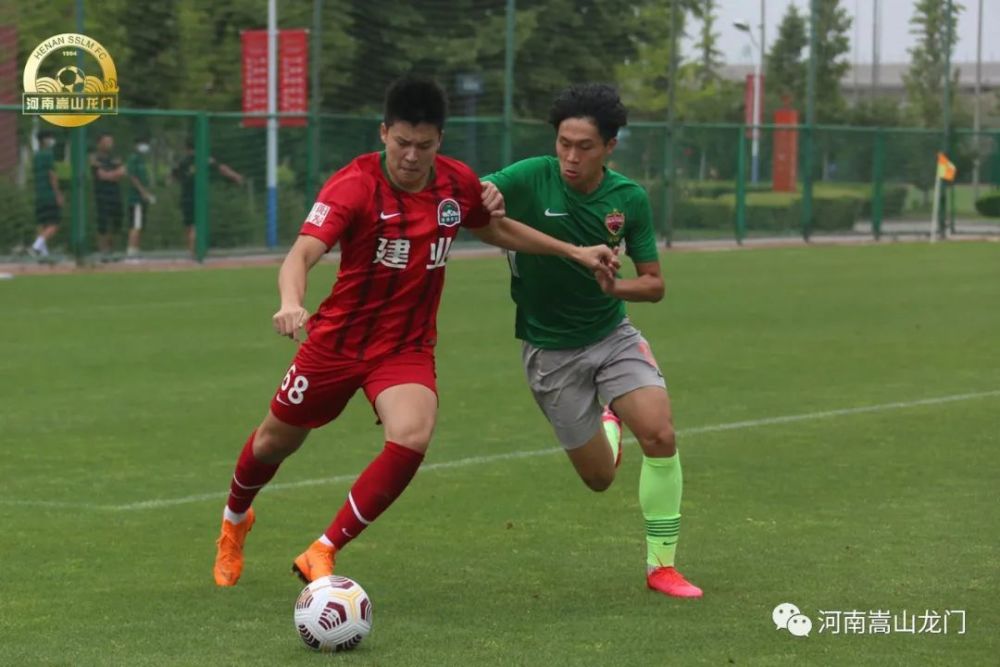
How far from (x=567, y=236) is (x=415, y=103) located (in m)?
1.22

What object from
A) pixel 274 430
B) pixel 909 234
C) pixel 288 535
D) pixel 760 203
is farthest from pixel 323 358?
pixel 909 234

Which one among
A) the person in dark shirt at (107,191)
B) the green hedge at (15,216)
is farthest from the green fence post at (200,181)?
the green hedge at (15,216)

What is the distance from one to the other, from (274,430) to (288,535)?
53.7 inches

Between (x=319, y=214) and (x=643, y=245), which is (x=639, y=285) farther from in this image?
(x=319, y=214)

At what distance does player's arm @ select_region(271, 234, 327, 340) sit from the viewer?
579cm

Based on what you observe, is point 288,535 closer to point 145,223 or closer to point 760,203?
point 145,223

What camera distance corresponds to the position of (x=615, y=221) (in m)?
7.45

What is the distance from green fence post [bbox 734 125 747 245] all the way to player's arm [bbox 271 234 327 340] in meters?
31.2

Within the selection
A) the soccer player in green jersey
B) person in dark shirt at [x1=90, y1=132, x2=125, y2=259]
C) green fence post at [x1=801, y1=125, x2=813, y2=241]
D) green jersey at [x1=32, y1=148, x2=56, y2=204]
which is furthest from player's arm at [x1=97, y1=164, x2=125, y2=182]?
the soccer player in green jersey

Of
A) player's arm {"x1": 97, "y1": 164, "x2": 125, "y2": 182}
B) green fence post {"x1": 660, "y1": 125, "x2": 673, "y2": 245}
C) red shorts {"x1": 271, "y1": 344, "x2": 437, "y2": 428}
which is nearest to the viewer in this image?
red shorts {"x1": 271, "y1": 344, "x2": 437, "y2": 428}

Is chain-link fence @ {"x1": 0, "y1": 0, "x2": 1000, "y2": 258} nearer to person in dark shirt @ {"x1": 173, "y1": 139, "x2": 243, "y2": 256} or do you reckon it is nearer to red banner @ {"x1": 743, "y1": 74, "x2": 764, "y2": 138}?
person in dark shirt @ {"x1": 173, "y1": 139, "x2": 243, "y2": 256}

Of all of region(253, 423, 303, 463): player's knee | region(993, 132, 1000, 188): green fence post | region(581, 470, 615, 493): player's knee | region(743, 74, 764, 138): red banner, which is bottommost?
region(581, 470, 615, 493): player's knee

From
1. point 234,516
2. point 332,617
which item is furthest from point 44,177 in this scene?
point 332,617

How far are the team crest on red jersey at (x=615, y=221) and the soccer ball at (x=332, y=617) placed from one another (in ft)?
7.07
